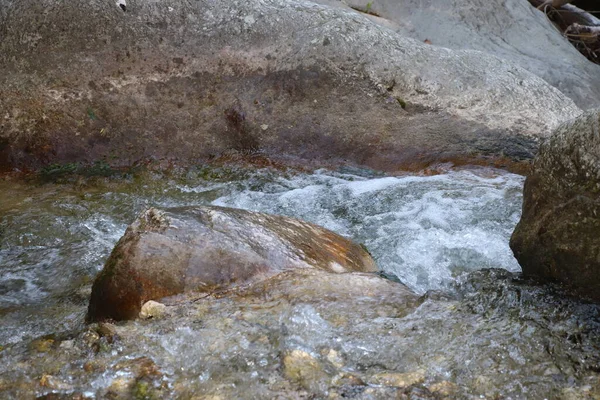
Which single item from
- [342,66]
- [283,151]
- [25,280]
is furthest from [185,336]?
[342,66]

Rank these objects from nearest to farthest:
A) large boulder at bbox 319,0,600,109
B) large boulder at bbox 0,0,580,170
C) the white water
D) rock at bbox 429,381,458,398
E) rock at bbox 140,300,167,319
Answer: rock at bbox 429,381,458,398, rock at bbox 140,300,167,319, the white water, large boulder at bbox 0,0,580,170, large boulder at bbox 319,0,600,109

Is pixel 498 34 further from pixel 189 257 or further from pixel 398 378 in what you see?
pixel 398 378

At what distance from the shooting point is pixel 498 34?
758 cm

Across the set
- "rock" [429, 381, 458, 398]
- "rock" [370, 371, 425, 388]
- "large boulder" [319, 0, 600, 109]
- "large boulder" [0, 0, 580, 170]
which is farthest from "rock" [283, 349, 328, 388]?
"large boulder" [319, 0, 600, 109]

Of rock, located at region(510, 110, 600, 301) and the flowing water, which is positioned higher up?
rock, located at region(510, 110, 600, 301)

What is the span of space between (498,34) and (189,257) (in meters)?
5.91

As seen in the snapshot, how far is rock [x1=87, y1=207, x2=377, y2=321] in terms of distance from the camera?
9.08ft

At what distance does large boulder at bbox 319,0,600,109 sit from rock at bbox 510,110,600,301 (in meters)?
4.61

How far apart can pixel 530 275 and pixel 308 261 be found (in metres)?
0.98

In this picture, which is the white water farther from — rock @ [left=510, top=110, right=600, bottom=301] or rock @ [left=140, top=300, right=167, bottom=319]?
rock @ [left=140, top=300, right=167, bottom=319]

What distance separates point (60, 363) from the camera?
7.52ft

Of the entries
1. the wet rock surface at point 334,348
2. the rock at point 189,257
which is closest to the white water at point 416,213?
the rock at point 189,257

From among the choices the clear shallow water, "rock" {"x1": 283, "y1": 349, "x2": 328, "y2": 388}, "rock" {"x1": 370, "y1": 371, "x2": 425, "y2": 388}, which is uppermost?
A: "rock" {"x1": 370, "y1": 371, "x2": 425, "y2": 388}

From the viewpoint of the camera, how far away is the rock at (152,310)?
2604mm
